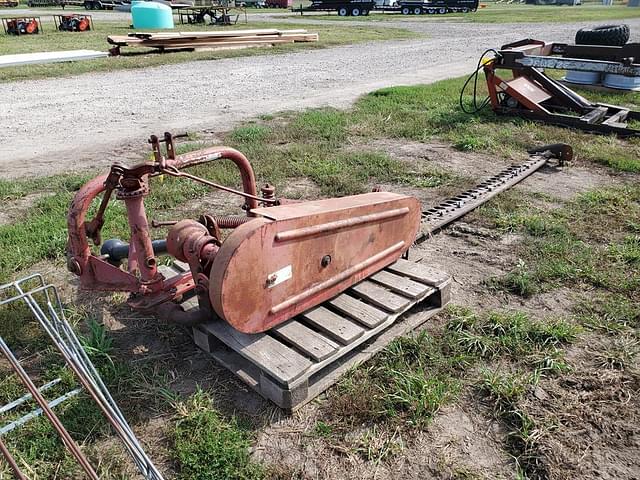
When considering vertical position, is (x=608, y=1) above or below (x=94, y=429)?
above

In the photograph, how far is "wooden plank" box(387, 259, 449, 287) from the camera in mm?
3596

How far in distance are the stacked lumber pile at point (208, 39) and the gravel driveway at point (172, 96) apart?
98.1 inches

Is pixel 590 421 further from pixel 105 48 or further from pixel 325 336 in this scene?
pixel 105 48

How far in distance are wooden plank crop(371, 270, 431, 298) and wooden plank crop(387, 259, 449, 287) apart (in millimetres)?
50

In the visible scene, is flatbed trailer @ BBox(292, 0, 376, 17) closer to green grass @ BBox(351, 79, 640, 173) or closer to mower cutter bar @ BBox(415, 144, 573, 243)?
green grass @ BBox(351, 79, 640, 173)

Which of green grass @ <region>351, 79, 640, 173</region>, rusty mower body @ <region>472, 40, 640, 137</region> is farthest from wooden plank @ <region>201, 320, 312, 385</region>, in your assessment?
rusty mower body @ <region>472, 40, 640, 137</region>

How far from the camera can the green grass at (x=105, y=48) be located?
13.3 meters

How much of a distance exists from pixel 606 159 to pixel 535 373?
4.81 metres

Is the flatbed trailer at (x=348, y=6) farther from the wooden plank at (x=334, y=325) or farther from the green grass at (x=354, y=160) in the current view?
the wooden plank at (x=334, y=325)

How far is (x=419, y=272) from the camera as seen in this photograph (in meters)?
3.70

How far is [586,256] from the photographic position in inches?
168

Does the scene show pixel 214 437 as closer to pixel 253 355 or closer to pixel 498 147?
pixel 253 355

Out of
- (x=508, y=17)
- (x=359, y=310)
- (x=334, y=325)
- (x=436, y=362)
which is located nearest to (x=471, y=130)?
(x=359, y=310)

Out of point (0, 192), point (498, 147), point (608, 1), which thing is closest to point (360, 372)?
point (0, 192)
